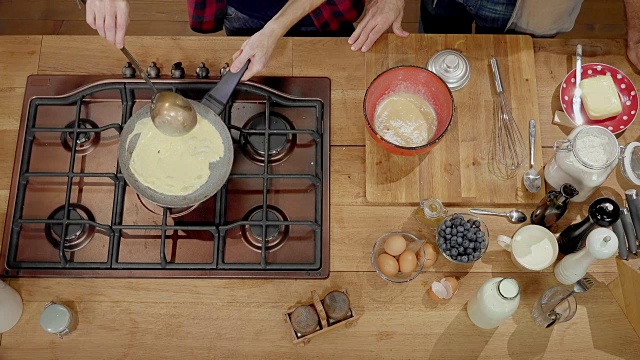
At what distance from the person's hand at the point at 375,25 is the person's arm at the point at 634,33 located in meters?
0.61

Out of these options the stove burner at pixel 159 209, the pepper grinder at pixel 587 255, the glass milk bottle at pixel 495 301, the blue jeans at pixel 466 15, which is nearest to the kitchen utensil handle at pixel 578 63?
the blue jeans at pixel 466 15

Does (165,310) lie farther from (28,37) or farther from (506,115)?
(506,115)

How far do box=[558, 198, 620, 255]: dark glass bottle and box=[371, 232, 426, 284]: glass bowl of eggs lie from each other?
346 millimetres

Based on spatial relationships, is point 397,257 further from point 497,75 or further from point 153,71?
point 153,71

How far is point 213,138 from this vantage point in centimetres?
123

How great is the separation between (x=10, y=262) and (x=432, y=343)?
1035 mm

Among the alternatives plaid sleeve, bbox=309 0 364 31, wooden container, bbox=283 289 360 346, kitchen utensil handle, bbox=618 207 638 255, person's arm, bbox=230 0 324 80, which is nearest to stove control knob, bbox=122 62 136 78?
person's arm, bbox=230 0 324 80

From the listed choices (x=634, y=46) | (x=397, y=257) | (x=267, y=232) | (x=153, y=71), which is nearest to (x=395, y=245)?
(x=397, y=257)

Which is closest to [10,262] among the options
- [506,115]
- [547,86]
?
[506,115]

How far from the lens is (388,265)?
4.06 feet

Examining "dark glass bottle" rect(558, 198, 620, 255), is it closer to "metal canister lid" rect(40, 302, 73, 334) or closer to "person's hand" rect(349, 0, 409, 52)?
"person's hand" rect(349, 0, 409, 52)

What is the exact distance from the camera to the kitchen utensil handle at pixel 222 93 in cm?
122

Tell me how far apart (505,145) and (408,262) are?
402mm

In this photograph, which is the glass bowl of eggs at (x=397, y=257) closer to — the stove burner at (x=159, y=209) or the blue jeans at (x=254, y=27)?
the stove burner at (x=159, y=209)
